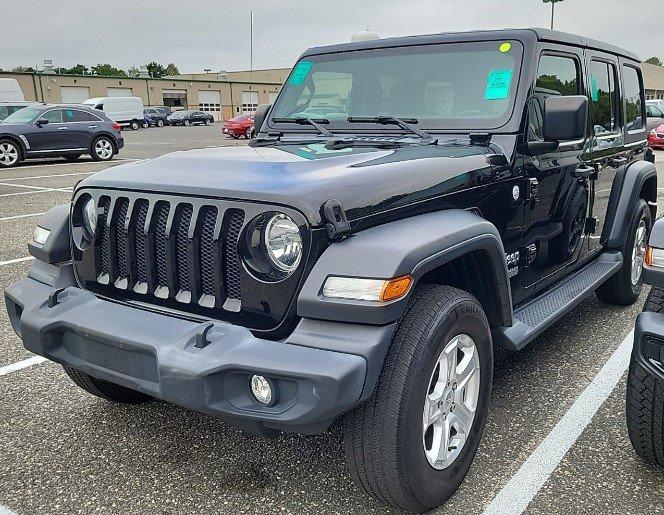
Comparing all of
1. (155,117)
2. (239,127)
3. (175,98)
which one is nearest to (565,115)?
(239,127)

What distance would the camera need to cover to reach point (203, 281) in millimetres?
2408

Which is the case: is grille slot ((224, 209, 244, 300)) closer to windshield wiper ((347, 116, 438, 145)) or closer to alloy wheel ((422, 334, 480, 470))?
alloy wheel ((422, 334, 480, 470))

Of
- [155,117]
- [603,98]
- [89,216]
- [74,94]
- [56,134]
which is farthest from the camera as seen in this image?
[74,94]

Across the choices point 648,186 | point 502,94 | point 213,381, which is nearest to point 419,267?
point 213,381

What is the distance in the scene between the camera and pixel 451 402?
8.30 feet

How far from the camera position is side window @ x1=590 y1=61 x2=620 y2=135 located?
13.9ft

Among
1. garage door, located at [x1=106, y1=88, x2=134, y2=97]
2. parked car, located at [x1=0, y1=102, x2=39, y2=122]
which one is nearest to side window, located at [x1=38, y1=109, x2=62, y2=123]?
parked car, located at [x1=0, y1=102, x2=39, y2=122]

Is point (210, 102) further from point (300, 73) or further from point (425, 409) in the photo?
point (425, 409)

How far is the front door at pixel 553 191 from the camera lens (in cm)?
339

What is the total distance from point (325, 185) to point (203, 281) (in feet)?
1.92

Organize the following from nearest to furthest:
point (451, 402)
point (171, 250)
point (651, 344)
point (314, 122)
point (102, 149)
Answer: point (651, 344)
point (171, 250)
point (451, 402)
point (314, 122)
point (102, 149)

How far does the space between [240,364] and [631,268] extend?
145 inches

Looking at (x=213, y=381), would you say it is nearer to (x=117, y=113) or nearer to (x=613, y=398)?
(x=613, y=398)

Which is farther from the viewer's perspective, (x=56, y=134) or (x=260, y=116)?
(x=56, y=134)
